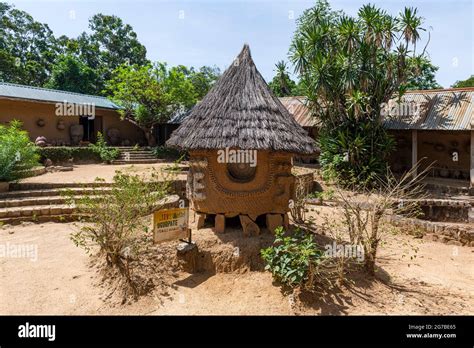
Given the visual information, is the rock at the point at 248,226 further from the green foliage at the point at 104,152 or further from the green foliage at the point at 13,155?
the green foliage at the point at 104,152

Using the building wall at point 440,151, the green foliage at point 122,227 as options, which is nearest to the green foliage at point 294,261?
the green foliage at point 122,227

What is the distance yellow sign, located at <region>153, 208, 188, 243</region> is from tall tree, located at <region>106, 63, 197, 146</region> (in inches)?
576

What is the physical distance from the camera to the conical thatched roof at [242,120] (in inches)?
249

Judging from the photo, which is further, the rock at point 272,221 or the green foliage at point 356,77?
the green foliage at point 356,77

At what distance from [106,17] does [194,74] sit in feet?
53.2

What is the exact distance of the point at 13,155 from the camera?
403 inches

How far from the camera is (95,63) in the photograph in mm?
34031

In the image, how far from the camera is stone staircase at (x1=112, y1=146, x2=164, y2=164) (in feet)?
60.8

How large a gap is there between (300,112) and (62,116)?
48.4 ft

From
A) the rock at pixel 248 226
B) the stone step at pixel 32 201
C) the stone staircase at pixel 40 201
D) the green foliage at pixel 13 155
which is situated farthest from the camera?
the green foliage at pixel 13 155

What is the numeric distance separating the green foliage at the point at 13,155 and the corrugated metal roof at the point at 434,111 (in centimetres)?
1561

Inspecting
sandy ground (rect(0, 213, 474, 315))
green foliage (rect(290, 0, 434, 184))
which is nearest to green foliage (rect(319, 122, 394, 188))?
green foliage (rect(290, 0, 434, 184))

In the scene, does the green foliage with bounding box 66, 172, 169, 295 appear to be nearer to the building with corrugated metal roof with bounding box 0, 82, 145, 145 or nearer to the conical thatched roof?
the conical thatched roof
